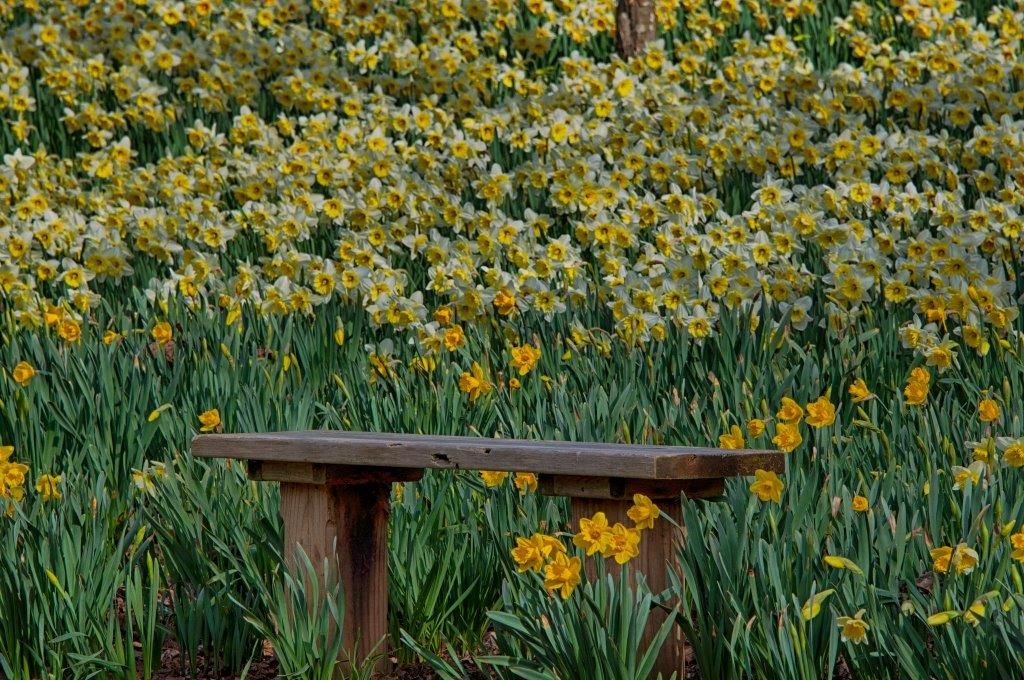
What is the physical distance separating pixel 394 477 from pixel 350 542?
139 millimetres

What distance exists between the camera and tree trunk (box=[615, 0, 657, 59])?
7977 mm

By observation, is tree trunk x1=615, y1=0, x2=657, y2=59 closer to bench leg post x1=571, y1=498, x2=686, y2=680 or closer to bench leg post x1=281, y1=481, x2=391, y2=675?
bench leg post x1=281, y1=481, x2=391, y2=675

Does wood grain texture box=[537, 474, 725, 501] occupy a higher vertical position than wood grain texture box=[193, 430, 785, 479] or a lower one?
lower

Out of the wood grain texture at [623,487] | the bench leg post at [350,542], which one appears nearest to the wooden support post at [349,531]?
the bench leg post at [350,542]

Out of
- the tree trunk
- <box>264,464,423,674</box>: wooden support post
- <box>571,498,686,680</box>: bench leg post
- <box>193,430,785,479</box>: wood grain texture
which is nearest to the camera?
<box>193,430,785,479</box>: wood grain texture

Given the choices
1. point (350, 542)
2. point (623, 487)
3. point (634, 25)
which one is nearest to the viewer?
point (623, 487)

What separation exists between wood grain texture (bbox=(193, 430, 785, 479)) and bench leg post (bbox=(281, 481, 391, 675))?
10 centimetres

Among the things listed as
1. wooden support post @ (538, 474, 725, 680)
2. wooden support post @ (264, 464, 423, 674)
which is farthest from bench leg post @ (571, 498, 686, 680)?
wooden support post @ (264, 464, 423, 674)

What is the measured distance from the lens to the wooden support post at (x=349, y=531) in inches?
101

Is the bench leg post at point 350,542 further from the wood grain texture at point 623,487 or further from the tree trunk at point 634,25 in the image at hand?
the tree trunk at point 634,25

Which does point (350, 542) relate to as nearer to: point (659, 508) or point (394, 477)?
point (394, 477)

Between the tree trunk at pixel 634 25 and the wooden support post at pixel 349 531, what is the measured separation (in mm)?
5791

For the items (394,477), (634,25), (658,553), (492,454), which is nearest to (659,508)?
(658,553)

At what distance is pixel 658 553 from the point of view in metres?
2.32
